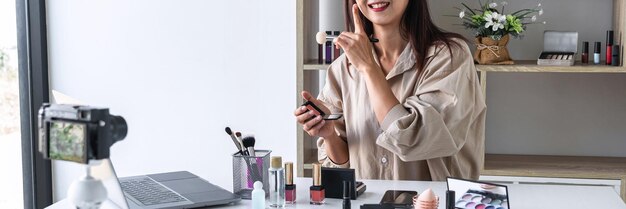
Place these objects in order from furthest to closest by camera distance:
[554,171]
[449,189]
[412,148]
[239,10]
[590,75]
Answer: [239,10] < [590,75] < [554,171] < [412,148] < [449,189]

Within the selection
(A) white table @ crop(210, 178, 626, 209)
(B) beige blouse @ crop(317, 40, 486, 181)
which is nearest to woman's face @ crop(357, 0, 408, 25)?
(B) beige blouse @ crop(317, 40, 486, 181)

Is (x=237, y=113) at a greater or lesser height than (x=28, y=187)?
greater

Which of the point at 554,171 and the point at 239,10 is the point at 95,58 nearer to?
the point at 239,10

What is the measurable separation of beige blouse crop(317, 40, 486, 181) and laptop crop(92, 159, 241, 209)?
0.52 m

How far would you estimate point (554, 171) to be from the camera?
10.5 ft

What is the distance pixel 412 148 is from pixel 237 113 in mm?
1634

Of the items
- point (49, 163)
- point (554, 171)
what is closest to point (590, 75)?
point (554, 171)

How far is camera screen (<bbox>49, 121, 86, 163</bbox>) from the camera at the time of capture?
3.92 ft

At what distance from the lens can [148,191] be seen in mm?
2018

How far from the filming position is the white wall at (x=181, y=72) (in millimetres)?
3713

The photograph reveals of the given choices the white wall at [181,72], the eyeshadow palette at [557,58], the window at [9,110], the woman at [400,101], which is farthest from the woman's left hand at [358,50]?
the window at [9,110]

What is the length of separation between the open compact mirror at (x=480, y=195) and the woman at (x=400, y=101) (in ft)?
1.19

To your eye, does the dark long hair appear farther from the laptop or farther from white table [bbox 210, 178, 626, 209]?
the laptop

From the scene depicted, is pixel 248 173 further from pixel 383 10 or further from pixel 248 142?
pixel 383 10
